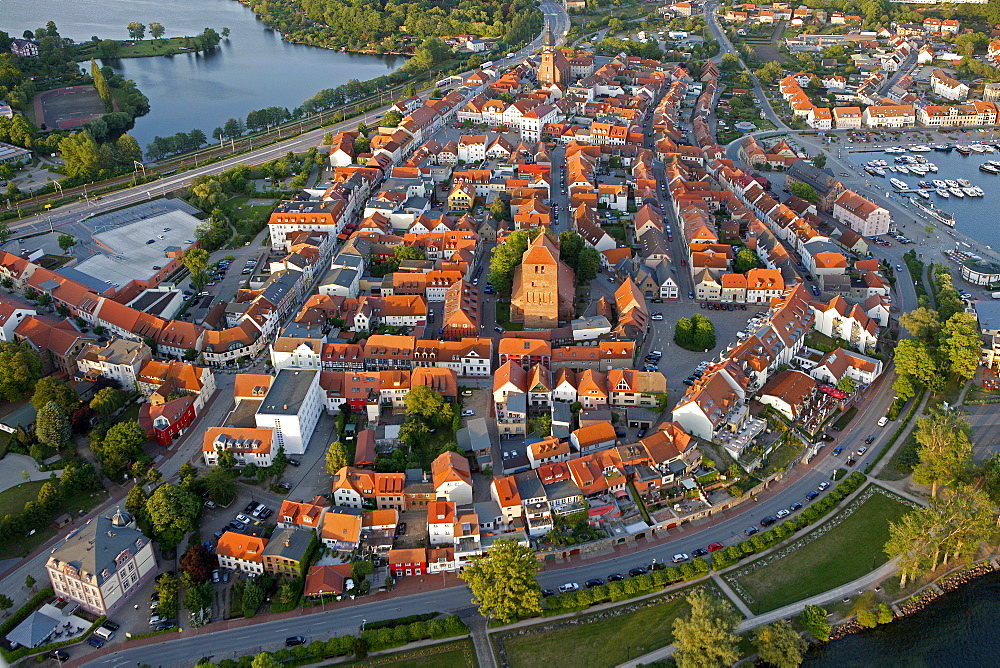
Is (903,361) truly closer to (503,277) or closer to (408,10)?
(503,277)

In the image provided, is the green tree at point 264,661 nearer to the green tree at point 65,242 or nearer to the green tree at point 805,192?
the green tree at point 65,242

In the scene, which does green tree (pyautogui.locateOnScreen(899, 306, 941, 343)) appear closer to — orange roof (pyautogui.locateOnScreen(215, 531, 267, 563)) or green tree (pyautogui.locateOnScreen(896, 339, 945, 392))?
green tree (pyautogui.locateOnScreen(896, 339, 945, 392))

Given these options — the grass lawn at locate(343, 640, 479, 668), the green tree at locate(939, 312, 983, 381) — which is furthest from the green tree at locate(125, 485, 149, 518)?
the green tree at locate(939, 312, 983, 381)

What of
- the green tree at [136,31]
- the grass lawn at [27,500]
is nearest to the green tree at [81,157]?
the grass lawn at [27,500]

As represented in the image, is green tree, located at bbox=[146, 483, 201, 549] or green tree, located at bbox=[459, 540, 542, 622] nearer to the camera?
green tree, located at bbox=[459, 540, 542, 622]

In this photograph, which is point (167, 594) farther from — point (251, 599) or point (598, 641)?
point (598, 641)

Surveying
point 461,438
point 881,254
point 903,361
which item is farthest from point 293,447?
point 881,254

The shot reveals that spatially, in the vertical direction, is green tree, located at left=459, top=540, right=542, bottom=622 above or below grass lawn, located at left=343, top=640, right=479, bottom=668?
above
